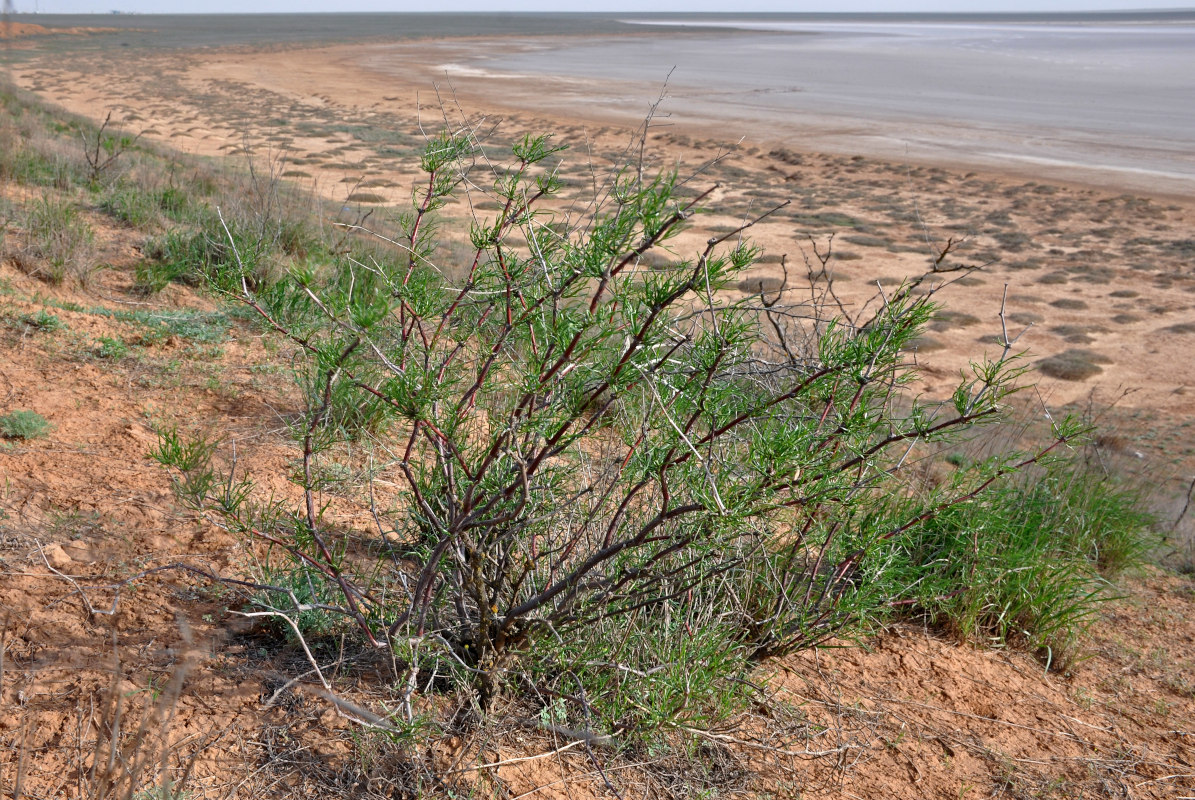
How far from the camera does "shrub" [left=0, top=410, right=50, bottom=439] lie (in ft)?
12.5

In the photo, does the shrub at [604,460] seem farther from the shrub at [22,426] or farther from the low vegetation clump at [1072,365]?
the low vegetation clump at [1072,365]

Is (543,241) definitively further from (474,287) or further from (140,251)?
(140,251)

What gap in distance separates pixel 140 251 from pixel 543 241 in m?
5.60

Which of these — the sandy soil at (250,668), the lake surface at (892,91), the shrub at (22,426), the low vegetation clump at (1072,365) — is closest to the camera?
the sandy soil at (250,668)

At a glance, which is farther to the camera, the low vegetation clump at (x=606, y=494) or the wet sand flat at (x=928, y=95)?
the wet sand flat at (x=928, y=95)

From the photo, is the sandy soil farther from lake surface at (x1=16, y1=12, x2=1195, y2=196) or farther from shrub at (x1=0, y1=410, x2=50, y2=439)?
lake surface at (x1=16, y1=12, x2=1195, y2=196)

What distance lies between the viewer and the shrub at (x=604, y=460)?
2.14 m

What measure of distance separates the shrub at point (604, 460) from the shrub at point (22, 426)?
133cm

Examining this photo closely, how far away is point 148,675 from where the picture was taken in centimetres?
258

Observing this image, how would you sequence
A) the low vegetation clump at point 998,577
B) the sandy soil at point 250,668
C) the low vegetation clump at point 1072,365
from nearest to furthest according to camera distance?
the sandy soil at point 250,668 < the low vegetation clump at point 998,577 < the low vegetation clump at point 1072,365

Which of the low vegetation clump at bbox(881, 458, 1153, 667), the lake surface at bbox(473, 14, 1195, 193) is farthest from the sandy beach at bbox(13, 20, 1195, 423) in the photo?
the low vegetation clump at bbox(881, 458, 1153, 667)

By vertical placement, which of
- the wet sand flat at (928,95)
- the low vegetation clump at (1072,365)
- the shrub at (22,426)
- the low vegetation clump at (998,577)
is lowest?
the low vegetation clump at (1072,365)

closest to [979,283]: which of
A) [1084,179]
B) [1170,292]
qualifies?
[1170,292]

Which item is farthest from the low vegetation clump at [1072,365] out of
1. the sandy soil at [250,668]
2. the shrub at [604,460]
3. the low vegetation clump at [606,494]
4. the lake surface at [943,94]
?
the shrub at [604,460]
